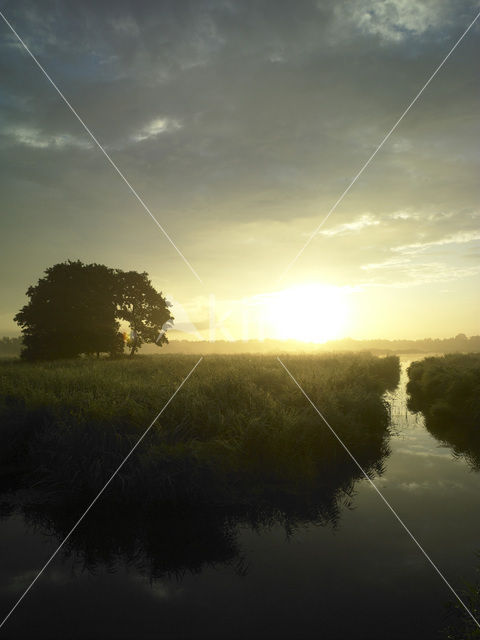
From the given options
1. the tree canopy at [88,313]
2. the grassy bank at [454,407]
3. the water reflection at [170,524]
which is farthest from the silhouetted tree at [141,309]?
the water reflection at [170,524]

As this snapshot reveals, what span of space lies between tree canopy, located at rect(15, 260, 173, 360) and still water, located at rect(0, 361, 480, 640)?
36267mm

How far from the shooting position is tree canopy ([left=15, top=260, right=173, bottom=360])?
43562 mm

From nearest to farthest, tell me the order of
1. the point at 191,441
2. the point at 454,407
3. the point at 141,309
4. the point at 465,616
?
the point at 465,616
the point at 191,441
the point at 454,407
the point at 141,309

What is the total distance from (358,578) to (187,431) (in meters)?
6.58

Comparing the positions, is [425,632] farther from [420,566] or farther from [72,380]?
[72,380]

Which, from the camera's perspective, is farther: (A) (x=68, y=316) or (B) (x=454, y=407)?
(A) (x=68, y=316)

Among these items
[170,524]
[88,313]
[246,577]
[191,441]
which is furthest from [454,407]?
[88,313]

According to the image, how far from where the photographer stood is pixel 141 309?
52.4 metres

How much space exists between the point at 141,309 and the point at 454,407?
122 feet

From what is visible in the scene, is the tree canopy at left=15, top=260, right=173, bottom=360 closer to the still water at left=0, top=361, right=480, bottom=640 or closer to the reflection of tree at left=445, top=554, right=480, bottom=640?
the still water at left=0, top=361, right=480, bottom=640

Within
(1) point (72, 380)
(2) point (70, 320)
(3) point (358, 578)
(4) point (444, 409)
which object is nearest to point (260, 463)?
(3) point (358, 578)

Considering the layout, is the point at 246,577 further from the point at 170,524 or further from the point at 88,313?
the point at 88,313

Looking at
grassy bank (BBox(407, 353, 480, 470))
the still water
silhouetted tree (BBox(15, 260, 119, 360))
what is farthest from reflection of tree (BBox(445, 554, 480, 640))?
silhouetted tree (BBox(15, 260, 119, 360))

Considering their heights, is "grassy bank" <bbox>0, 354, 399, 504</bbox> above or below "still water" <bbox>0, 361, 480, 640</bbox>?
above
